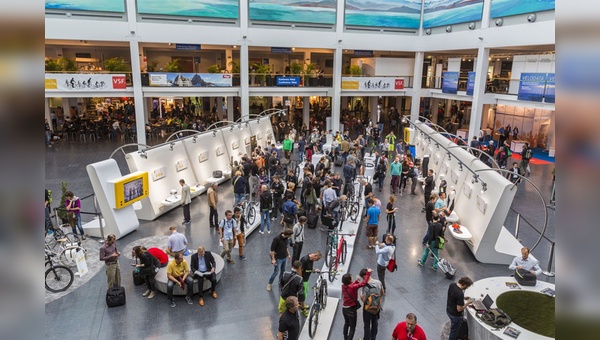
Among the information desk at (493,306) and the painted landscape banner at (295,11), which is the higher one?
the painted landscape banner at (295,11)

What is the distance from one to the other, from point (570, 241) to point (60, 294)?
34.8 ft

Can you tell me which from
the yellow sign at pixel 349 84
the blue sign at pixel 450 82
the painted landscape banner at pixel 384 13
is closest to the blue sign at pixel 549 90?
the blue sign at pixel 450 82

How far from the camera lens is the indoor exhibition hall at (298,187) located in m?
8.43

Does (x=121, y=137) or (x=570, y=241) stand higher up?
(x=570, y=241)

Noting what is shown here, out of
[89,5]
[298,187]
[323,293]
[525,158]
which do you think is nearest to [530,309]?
[323,293]

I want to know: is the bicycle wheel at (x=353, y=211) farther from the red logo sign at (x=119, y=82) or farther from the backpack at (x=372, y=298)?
the red logo sign at (x=119, y=82)

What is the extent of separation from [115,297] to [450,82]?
2540cm

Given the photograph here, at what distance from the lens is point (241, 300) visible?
9.25m

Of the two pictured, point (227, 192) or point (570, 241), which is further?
point (227, 192)

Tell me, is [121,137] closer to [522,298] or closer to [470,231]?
[470,231]

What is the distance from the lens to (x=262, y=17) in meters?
27.1

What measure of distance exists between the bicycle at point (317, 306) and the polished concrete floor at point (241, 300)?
407 millimetres

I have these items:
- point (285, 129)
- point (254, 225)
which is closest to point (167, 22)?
point (285, 129)

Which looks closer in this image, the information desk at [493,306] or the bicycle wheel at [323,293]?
the information desk at [493,306]
